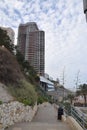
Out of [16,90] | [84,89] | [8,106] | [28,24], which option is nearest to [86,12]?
[8,106]

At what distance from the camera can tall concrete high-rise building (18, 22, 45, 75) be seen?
255 feet

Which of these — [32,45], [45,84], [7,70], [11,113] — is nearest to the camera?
[11,113]

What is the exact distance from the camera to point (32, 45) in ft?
260

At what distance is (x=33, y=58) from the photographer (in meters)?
80.0

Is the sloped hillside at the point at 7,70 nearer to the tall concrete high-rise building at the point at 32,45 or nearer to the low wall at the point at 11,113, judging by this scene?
the low wall at the point at 11,113

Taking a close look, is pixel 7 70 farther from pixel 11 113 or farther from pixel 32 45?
pixel 32 45

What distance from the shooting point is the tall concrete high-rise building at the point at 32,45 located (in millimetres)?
77750

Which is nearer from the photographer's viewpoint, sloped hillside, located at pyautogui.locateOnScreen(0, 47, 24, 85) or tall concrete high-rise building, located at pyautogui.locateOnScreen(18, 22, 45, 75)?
sloped hillside, located at pyautogui.locateOnScreen(0, 47, 24, 85)

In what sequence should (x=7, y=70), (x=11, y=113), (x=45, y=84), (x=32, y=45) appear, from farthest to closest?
(x=32, y=45) < (x=45, y=84) < (x=7, y=70) < (x=11, y=113)

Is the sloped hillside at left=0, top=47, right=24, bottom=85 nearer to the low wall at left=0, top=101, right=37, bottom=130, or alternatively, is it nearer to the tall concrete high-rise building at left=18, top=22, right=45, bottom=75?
the low wall at left=0, top=101, right=37, bottom=130

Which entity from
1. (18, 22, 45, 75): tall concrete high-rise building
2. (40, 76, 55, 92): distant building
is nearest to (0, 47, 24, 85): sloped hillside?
(40, 76, 55, 92): distant building

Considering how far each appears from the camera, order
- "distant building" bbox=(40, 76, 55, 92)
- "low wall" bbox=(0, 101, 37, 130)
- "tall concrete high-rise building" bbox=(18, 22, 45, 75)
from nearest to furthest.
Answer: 1. "low wall" bbox=(0, 101, 37, 130)
2. "distant building" bbox=(40, 76, 55, 92)
3. "tall concrete high-rise building" bbox=(18, 22, 45, 75)

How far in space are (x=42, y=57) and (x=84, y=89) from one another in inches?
871

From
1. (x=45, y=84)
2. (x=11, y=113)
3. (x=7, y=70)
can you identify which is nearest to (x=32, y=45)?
(x=45, y=84)
